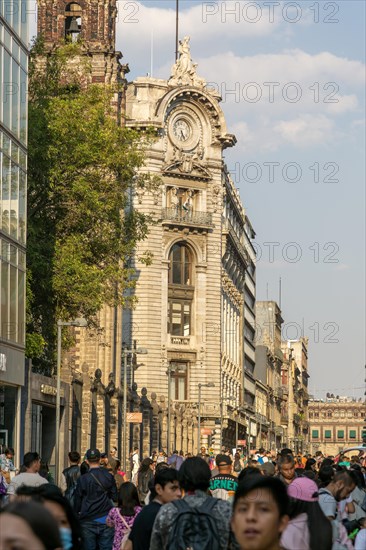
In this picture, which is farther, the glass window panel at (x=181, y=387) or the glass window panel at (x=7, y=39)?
the glass window panel at (x=181, y=387)

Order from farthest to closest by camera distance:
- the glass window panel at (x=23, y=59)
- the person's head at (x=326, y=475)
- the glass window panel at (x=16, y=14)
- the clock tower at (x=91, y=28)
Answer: the clock tower at (x=91, y=28), the glass window panel at (x=23, y=59), the glass window panel at (x=16, y=14), the person's head at (x=326, y=475)

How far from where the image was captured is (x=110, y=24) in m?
80.1

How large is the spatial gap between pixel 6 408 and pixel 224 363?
7245cm

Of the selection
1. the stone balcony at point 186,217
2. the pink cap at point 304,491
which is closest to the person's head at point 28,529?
the pink cap at point 304,491

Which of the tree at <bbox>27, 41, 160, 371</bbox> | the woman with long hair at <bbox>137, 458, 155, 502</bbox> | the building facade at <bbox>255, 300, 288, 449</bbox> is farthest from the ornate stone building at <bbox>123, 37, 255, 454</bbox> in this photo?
the woman with long hair at <bbox>137, 458, 155, 502</bbox>

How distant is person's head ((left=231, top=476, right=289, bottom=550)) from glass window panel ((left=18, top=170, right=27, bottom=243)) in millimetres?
35028

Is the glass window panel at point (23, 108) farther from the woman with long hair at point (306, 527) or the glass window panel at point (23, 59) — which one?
the woman with long hair at point (306, 527)

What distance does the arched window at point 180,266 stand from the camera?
105 meters

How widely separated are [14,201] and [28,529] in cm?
3688

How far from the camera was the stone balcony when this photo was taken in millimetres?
103500

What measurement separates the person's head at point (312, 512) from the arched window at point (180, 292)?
3754 inches

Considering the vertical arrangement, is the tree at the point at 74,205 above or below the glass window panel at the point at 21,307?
above

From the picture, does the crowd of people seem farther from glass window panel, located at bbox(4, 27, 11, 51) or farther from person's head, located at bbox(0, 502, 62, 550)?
glass window panel, located at bbox(4, 27, 11, 51)

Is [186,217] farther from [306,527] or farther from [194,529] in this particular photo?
[306,527]
